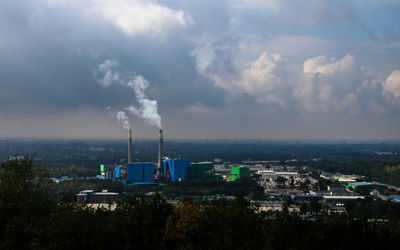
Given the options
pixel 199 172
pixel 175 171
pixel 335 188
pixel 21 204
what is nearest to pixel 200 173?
pixel 199 172

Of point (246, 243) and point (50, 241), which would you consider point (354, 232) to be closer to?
point (246, 243)

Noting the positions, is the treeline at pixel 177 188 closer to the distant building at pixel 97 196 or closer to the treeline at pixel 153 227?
the distant building at pixel 97 196

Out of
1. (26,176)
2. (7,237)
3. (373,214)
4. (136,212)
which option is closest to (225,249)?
(136,212)

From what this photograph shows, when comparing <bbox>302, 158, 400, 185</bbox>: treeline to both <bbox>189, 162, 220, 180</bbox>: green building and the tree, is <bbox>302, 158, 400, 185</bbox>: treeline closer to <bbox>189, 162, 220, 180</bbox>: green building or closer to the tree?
<bbox>189, 162, 220, 180</bbox>: green building

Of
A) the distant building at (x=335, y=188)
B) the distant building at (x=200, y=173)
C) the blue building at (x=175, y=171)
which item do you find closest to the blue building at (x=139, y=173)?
Answer: the blue building at (x=175, y=171)

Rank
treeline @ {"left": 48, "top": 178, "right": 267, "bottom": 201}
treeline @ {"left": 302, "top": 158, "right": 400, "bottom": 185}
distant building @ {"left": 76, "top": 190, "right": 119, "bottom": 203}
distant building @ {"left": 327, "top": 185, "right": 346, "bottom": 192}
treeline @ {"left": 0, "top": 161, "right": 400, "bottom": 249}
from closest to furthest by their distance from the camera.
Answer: treeline @ {"left": 0, "top": 161, "right": 400, "bottom": 249} < distant building @ {"left": 76, "top": 190, "right": 119, "bottom": 203} < treeline @ {"left": 48, "top": 178, "right": 267, "bottom": 201} < distant building @ {"left": 327, "top": 185, "right": 346, "bottom": 192} < treeline @ {"left": 302, "top": 158, "right": 400, "bottom": 185}

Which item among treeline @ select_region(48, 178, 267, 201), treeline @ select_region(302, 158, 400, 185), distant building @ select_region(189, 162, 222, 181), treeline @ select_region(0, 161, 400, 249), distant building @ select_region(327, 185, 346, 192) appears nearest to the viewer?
treeline @ select_region(0, 161, 400, 249)

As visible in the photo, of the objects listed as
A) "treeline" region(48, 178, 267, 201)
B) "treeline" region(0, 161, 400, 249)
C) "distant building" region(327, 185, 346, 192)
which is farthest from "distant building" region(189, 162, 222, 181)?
"treeline" region(0, 161, 400, 249)
